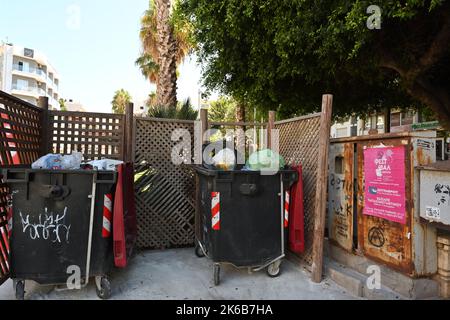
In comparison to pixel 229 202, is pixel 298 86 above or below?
above

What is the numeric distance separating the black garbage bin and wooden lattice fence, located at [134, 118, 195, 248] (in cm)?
169

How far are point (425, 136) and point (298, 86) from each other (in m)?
5.08

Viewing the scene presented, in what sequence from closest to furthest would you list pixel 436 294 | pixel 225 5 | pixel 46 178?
pixel 46 178 < pixel 436 294 < pixel 225 5

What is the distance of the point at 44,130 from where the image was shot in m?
4.30

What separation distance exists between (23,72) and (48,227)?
5644 centimetres

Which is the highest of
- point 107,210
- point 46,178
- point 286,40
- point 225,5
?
point 225,5

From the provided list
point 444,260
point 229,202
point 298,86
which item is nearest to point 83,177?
point 229,202

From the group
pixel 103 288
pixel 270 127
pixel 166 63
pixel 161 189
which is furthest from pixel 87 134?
pixel 166 63

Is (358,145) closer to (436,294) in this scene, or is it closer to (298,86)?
(436,294)

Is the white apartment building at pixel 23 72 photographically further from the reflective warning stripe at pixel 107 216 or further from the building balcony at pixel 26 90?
the reflective warning stripe at pixel 107 216

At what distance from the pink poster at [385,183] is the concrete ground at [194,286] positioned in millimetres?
1058

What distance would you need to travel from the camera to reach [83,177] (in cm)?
Result: 305

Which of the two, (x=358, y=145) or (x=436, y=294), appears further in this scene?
(x=358, y=145)

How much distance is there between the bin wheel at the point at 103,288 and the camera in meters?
3.12
